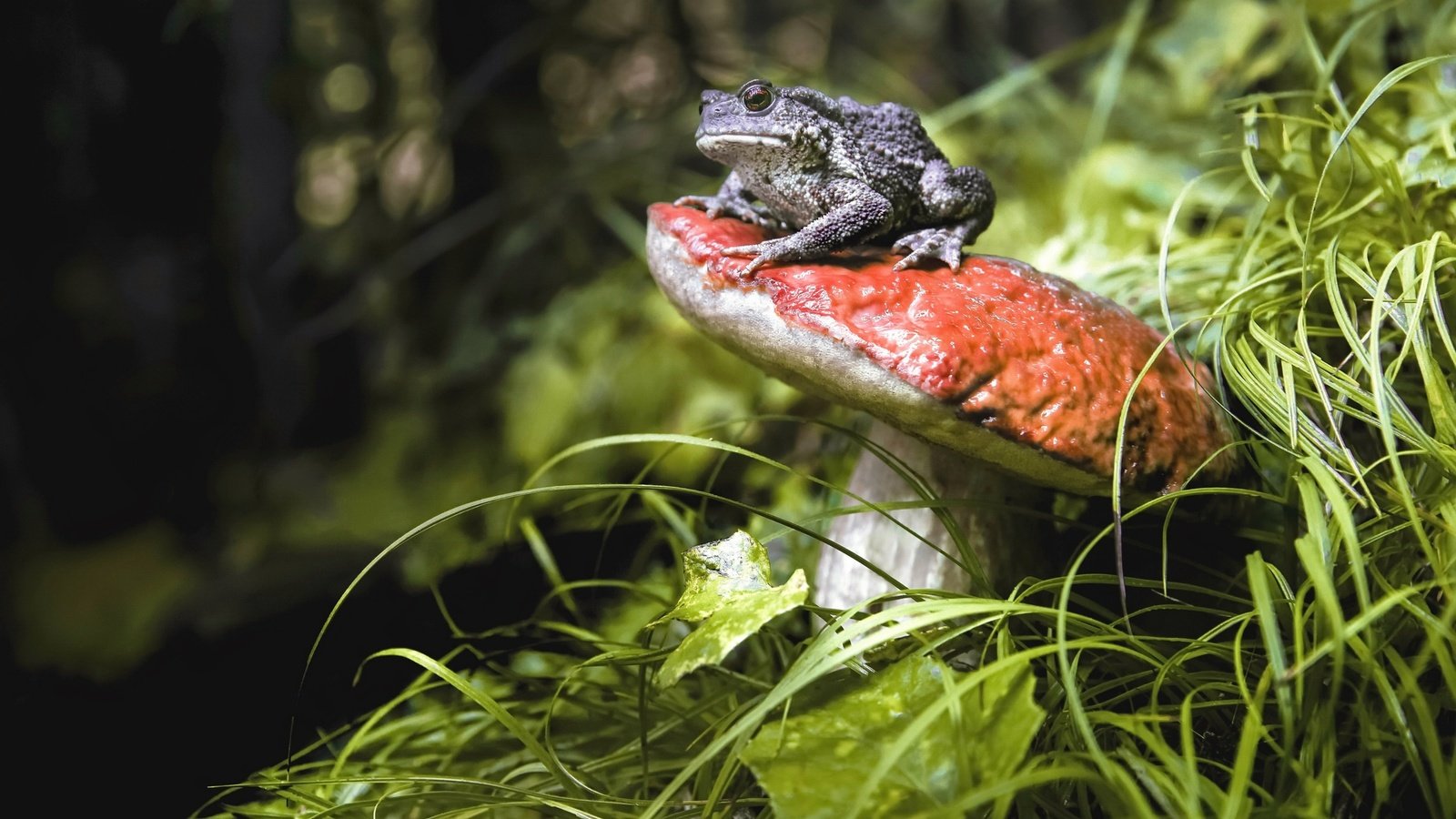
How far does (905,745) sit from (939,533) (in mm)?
494

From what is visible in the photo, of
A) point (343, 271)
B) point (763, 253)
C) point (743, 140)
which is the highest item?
point (743, 140)

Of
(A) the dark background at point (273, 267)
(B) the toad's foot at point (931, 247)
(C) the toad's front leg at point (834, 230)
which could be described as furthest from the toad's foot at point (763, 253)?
(A) the dark background at point (273, 267)

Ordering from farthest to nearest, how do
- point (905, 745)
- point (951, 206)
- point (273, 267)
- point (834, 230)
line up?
1. point (273, 267)
2. point (951, 206)
3. point (834, 230)
4. point (905, 745)

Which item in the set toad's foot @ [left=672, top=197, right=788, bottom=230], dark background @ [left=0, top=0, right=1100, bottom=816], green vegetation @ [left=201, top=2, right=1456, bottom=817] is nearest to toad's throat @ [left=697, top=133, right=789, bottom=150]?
toad's foot @ [left=672, top=197, right=788, bottom=230]

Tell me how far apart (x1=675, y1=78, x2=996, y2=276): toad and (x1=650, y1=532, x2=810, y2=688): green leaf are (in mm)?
286

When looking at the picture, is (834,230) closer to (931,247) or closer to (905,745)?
(931,247)

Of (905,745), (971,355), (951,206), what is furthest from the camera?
(951,206)

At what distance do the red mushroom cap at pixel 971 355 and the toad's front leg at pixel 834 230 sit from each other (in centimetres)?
2

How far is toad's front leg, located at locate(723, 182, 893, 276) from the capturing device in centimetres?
89

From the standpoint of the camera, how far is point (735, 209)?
1.08 meters

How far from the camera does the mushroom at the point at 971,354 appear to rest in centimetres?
81

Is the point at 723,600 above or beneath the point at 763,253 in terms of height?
beneath

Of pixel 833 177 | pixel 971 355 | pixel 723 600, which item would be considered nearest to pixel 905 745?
pixel 723 600

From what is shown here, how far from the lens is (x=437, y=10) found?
8.84 ft
